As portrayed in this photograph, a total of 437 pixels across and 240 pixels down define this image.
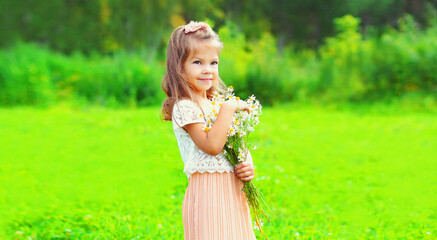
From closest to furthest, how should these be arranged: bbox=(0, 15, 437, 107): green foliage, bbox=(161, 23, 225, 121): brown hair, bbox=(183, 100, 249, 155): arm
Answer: bbox=(183, 100, 249, 155): arm
bbox=(161, 23, 225, 121): brown hair
bbox=(0, 15, 437, 107): green foliage

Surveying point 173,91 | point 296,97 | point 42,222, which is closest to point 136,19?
point 296,97

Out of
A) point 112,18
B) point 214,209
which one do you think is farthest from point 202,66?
point 112,18

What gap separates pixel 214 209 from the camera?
7.98 feet

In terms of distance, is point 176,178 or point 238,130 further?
point 176,178

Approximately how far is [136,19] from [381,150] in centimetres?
1870

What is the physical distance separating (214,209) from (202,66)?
703mm

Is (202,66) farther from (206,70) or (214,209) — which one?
(214,209)

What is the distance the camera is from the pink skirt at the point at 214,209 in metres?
2.44

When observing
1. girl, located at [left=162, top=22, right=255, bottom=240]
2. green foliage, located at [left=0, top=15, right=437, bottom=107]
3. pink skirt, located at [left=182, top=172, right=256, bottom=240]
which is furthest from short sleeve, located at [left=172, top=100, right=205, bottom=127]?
green foliage, located at [left=0, top=15, right=437, bottom=107]

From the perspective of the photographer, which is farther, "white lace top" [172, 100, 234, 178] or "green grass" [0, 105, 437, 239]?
"green grass" [0, 105, 437, 239]

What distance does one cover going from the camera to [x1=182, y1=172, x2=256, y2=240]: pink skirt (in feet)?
8.00

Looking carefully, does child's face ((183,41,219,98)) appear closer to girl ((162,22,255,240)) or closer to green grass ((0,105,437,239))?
girl ((162,22,255,240))

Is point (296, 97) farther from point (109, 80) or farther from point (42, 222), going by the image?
point (42, 222)

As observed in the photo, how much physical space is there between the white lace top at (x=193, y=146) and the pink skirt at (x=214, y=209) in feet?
0.14
